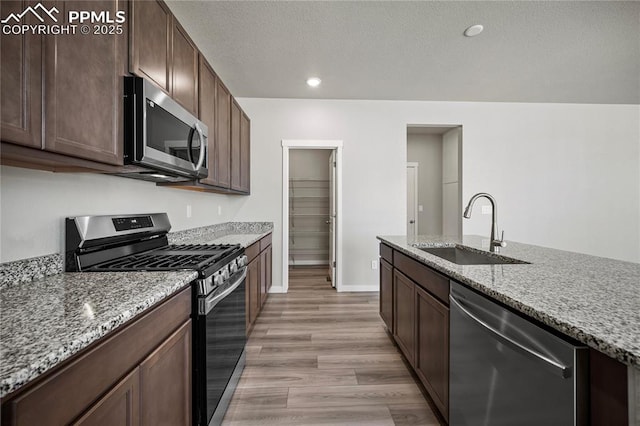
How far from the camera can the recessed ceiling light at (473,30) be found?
95.5 inches

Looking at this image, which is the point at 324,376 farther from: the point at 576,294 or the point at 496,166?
the point at 496,166

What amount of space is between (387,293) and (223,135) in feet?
7.00

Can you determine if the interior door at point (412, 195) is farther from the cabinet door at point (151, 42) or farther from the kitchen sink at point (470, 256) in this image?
the cabinet door at point (151, 42)

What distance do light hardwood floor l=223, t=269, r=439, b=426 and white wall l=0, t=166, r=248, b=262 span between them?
4.30 feet

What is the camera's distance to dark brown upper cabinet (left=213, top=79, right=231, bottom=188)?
2.60m

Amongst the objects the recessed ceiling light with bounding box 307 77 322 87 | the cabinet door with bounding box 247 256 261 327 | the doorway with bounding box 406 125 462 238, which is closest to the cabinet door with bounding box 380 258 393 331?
the cabinet door with bounding box 247 256 261 327

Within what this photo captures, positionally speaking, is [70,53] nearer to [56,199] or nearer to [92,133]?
[92,133]

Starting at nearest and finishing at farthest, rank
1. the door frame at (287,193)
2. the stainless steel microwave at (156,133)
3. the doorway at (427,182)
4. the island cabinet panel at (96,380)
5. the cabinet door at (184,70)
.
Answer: the island cabinet panel at (96,380) < the stainless steel microwave at (156,133) < the cabinet door at (184,70) < the door frame at (287,193) < the doorway at (427,182)

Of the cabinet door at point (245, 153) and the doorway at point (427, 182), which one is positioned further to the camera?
the doorway at point (427, 182)

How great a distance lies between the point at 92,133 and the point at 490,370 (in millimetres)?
1760

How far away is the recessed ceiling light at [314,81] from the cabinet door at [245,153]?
0.91 meters

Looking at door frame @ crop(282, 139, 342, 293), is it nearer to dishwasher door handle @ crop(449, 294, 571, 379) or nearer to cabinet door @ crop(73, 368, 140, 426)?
dishwasher door handle @ crop(449, 294, 571, 379)

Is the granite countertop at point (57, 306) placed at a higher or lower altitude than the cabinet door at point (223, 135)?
lower

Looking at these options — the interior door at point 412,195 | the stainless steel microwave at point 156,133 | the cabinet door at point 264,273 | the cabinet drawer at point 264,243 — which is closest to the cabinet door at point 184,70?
the stainless steel microwave at point 156,133
